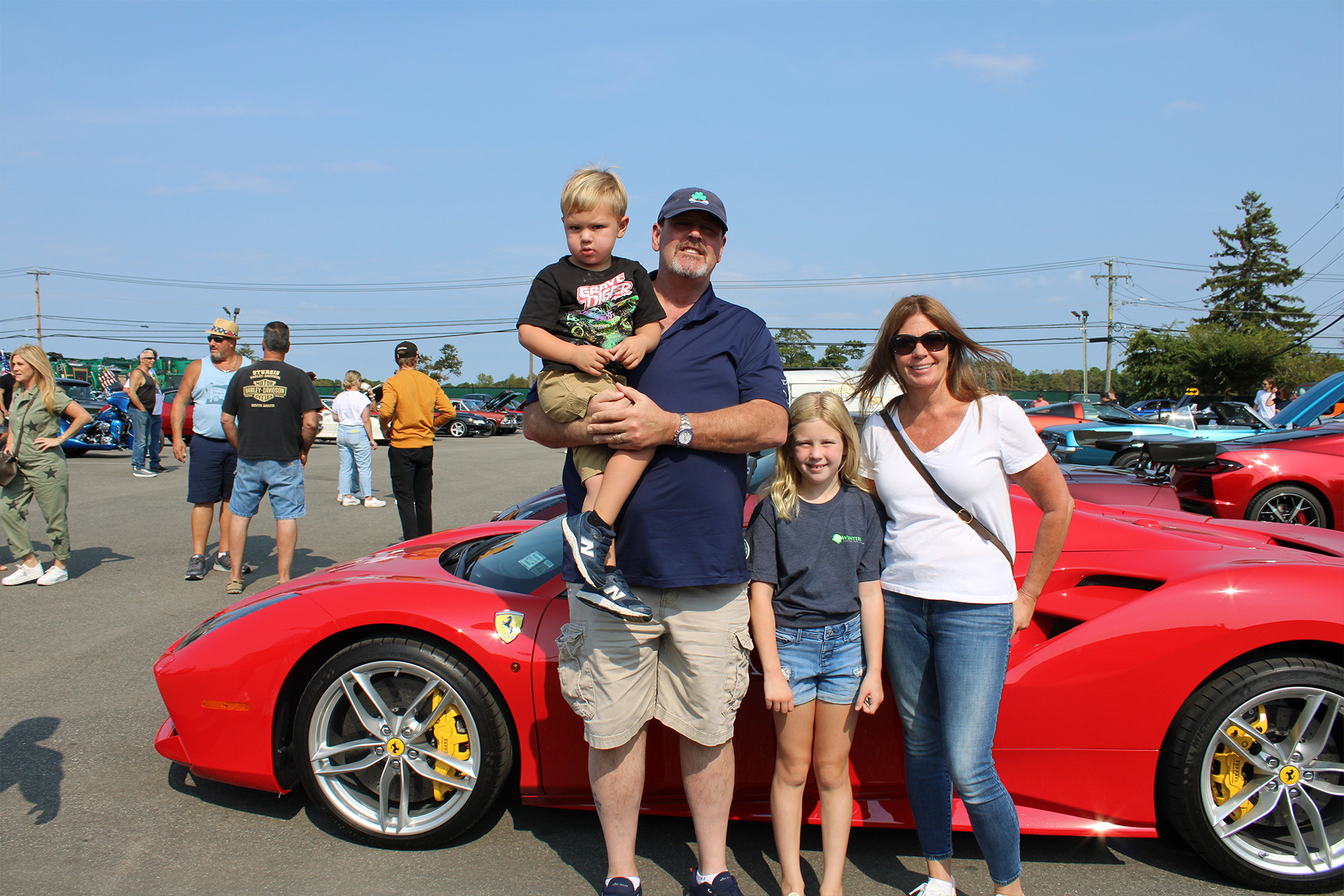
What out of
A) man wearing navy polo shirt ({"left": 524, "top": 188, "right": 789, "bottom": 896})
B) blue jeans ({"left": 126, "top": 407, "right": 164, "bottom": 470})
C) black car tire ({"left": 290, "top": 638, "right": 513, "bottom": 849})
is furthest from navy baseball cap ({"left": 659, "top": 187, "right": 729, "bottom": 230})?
blue jeans ({"left": 126, "top": 407, "right": 164, "bottom": 470})

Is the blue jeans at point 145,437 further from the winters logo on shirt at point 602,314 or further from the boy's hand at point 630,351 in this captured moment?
the boy's hand at point 630,351

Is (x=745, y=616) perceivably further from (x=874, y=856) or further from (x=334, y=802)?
(x=334, y=802)

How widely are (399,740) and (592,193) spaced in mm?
1814

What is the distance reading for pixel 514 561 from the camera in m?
3.12

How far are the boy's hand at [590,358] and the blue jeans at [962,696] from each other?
1.03m

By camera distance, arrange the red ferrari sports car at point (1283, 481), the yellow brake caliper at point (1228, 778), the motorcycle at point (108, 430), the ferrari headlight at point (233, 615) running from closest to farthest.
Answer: the yellow brake caliper at point (1228, 778), the ferrari headlight at point (233, 615), the red ferrari sports car at point (1283, 481), the motorcycle at point (108, 430)

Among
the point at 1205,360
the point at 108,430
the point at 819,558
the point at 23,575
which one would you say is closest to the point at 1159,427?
the point at 819,558

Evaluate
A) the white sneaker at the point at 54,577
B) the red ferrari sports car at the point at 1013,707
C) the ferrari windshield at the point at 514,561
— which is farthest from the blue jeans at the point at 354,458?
the red ferrari sports car at the point at 1013,707

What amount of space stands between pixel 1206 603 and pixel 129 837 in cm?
346

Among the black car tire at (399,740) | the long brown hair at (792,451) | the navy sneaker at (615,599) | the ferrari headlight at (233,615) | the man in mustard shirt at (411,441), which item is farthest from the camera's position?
the man in mustard shirt at (411,441)

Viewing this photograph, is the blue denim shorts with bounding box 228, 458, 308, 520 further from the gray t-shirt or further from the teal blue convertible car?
the teal blue convertible car

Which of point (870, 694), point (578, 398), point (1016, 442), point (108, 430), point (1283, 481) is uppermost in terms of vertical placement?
point (578, 398)

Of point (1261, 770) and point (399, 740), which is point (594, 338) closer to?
point (399, 740)

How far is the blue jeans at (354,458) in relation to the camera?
1069 centimetres
